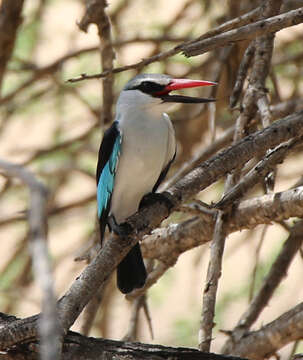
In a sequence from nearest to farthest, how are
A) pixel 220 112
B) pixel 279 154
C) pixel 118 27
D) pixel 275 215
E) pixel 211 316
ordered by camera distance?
pixel 279 154 → pixel 211 316 → pixel 275 215 → pixel 220 112 → pixel 118 27

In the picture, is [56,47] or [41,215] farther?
[56,47]

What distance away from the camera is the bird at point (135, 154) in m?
3.38

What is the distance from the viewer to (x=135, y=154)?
3.43 meters

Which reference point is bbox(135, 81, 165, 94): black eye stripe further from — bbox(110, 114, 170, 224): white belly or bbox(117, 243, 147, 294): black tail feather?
bbox(117, 243, 147, 294): black tail feather

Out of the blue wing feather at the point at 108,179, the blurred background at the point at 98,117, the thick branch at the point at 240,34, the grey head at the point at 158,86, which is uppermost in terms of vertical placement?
the blurred background at the point at 98,117

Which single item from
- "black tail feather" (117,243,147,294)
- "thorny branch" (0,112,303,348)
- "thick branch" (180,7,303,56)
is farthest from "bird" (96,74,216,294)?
"thick branch" (180,7,303,56)

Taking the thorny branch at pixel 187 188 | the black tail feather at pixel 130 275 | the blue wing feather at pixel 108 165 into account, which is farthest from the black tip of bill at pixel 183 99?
the black tail feather at pixel 130 275

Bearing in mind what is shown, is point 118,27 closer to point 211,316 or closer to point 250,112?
point 250,112

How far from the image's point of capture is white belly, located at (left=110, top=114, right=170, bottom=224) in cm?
342

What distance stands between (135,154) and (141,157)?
0.03 metres

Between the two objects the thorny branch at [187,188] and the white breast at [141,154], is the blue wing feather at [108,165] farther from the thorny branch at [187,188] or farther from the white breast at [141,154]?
the thorny branch at [187,188]

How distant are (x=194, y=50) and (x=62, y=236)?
612cm

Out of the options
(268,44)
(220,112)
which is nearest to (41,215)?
(268,44)

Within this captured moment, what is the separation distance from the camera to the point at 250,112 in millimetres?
3213
